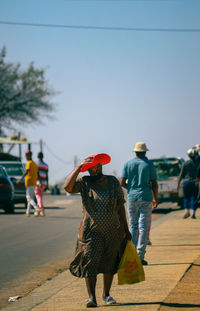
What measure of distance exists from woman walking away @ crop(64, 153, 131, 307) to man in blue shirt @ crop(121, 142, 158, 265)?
9.25 feet

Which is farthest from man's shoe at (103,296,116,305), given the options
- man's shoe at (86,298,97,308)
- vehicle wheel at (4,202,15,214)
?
vehicle wheel at (4,202,15,214)

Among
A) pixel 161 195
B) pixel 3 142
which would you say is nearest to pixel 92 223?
pixel 161 195

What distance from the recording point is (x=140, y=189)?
31.1 feet

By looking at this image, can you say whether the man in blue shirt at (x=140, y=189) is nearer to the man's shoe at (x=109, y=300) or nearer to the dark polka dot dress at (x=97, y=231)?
the man's shoe at (x=109, y=300)

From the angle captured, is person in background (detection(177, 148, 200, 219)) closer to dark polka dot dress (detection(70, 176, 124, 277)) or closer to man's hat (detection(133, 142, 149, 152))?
man's hat (detection(133, 142, 149, 152))

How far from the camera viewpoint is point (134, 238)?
9625 mm

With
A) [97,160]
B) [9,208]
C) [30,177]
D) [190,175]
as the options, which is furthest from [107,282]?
[9,208]

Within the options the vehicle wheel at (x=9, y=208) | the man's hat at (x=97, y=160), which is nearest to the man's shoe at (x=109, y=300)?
the man's hat at (x=97, y=160)

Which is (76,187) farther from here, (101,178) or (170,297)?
(170,297)

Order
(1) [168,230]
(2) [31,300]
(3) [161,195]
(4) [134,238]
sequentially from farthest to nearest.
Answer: (3) [161,195]
(1) [168,230]
(4) [134,238]
(2) [31,300]

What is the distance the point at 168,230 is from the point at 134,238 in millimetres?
4997

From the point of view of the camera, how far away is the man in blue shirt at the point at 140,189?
9469mm

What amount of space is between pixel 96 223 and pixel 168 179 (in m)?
15.4

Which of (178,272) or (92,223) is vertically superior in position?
(92,223)
